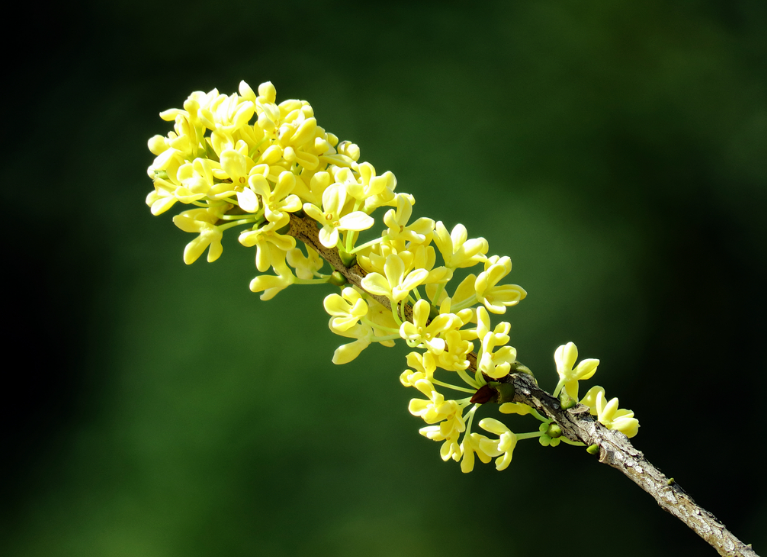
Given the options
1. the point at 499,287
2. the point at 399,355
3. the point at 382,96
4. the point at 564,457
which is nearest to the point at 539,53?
the point at 382,96

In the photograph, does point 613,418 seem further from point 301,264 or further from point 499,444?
point 301,264

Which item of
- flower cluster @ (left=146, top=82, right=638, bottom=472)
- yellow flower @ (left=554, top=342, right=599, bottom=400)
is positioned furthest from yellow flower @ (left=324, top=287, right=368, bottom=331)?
yellow flower @ (left=554, top=342, right=599, bottom=400)

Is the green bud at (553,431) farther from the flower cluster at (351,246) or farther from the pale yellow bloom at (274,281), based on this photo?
the pale yellow bloom at (274,281)

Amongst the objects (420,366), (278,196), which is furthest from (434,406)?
(278,196)

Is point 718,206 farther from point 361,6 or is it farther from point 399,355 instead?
point 361,6

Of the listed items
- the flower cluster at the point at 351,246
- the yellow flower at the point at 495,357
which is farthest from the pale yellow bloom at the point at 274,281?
the yellow flower at the point at 495,357
